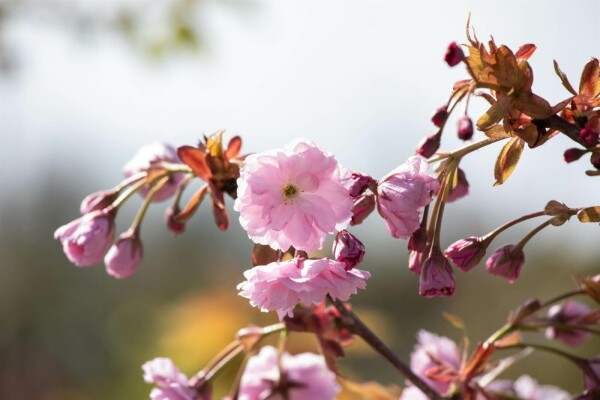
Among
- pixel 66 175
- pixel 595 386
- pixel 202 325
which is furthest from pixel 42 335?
pixel 595 386

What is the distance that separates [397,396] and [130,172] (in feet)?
1.20

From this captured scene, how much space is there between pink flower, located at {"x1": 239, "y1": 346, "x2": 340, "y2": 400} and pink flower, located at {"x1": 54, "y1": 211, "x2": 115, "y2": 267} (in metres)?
0.17

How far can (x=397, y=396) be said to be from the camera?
0.88 m

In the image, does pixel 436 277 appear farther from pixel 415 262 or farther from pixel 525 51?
pixel 525 51

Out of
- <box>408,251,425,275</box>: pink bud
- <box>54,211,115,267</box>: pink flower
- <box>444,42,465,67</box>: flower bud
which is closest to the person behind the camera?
<box>444,42,465,67</box>: flower bud

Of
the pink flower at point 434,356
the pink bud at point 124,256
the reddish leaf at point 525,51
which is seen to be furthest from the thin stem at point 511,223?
the pink bud at point 124,256

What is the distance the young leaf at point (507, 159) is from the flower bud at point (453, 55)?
0.10m

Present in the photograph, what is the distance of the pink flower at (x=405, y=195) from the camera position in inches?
21.6

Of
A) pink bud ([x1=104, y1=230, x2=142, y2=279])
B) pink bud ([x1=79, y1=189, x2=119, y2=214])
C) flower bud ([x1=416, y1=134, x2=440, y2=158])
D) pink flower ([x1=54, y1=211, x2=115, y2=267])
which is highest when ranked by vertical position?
pink bud ([x1=79, y1=189, x2=119, y2=214])

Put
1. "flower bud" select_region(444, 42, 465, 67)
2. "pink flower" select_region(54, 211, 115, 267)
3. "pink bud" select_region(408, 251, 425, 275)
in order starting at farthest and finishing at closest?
"pink flower" select_region(54, 211, 115, 267)
"pink bud" select_region(408, 251, 425, 275)
"flower bud" select_region(444, 42, 465, 67)

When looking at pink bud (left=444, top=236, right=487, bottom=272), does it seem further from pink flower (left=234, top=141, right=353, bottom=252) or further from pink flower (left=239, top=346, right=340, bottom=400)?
pink flower (left=239, top=346, right=340, bottom=400)

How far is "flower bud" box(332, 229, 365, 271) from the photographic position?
55 cm

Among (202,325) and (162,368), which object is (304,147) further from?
(202,325)

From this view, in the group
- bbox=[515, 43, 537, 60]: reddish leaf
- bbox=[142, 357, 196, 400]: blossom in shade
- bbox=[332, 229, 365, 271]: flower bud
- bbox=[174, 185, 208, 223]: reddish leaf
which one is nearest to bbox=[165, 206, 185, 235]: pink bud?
bbox=[174, 185, 208, 223]: reddish leaf
